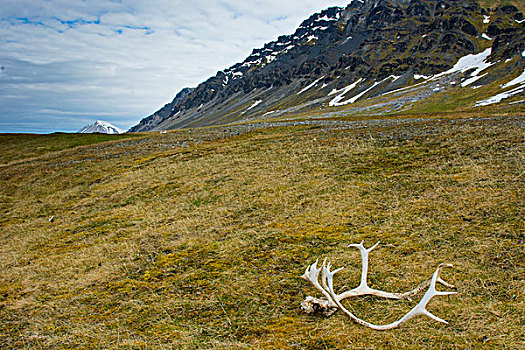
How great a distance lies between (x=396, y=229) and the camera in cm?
974

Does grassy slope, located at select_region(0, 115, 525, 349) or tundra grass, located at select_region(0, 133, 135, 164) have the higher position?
tundra grass, located at select_region(0, 133, 135, 164)

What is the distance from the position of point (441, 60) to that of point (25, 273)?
222 meters

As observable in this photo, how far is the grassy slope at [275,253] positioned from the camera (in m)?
6.25

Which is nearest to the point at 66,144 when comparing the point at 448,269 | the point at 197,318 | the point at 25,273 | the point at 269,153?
the point at 269,153

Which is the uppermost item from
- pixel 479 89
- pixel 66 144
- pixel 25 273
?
pixel 66 144

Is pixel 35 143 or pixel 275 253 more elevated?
pixel 35 143

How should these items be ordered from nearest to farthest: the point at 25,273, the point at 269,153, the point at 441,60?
the point at 25,273 < the point at 269,153 < the point at 441,60

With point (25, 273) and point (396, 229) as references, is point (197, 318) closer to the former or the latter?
point (396, 229)

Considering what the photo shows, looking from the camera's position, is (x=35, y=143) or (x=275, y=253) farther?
(x=35, y=143)

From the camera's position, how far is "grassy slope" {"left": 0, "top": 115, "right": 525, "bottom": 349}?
246 inches

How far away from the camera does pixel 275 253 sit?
9.45m

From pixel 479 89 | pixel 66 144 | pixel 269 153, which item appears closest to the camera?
pixel 269 153

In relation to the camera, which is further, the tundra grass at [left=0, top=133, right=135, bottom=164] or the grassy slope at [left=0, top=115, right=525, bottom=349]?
the tundra grass at [left=0, top=133, right=135, bottom=164]

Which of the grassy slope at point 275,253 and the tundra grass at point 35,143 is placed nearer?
the grassy slope at point 275,253
